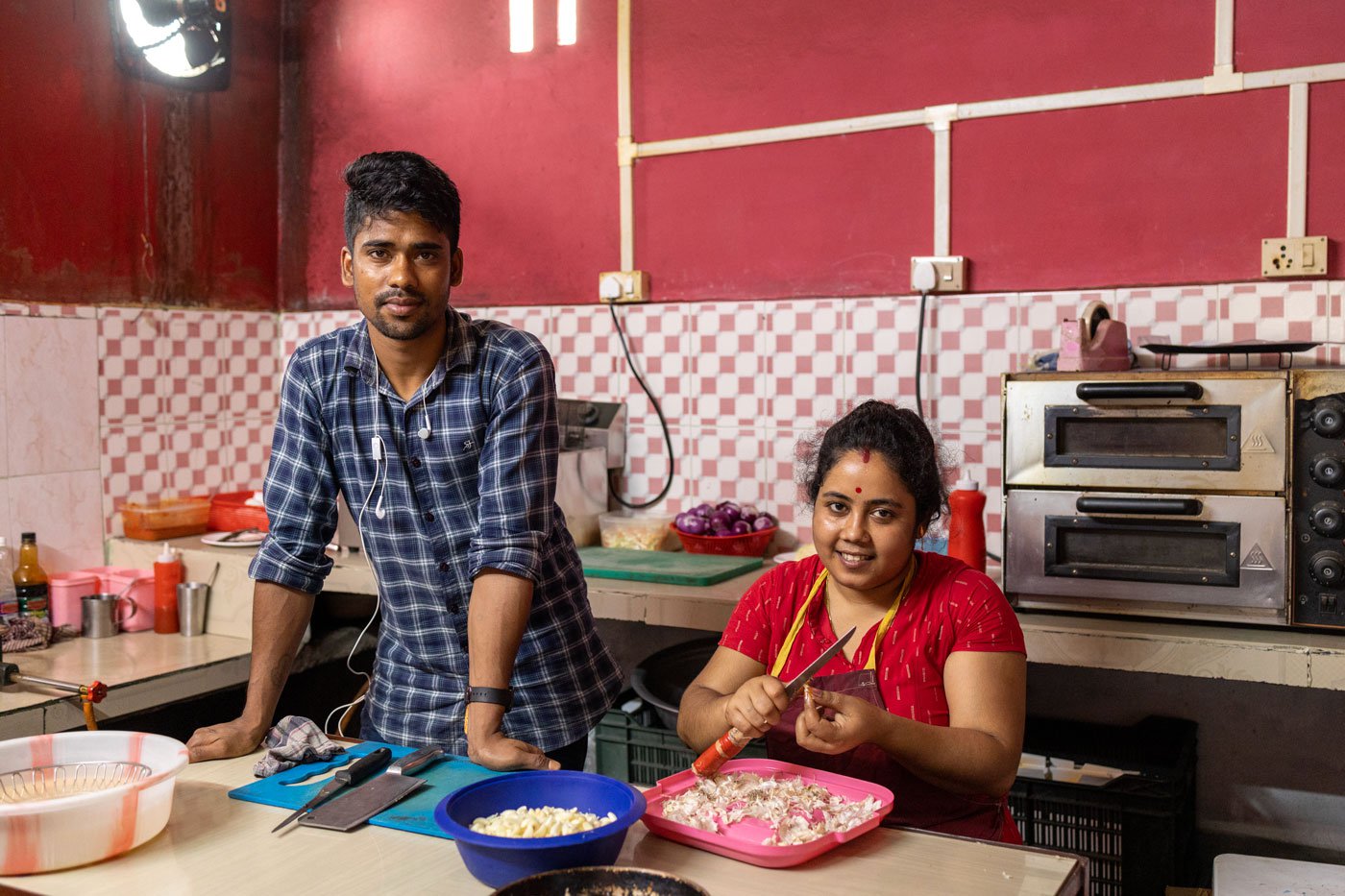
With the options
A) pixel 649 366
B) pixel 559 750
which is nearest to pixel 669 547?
pixel 649 366

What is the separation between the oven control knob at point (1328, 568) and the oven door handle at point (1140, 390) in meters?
0.41

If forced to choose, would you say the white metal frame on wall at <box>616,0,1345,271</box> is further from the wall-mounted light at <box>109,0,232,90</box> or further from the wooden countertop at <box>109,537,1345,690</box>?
the wall-mounted light at <box>109,0,232,90</box>

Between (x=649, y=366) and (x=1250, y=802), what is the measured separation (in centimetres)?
210

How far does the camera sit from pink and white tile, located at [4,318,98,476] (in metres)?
3.31

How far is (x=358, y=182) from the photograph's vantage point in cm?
188

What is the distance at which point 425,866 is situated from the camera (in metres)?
1.42

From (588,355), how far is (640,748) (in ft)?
4.45

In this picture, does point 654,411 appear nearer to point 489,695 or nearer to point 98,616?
point 98,616

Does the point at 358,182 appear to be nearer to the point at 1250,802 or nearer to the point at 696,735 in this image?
the point at 696,735

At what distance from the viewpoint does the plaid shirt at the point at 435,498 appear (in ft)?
6.46

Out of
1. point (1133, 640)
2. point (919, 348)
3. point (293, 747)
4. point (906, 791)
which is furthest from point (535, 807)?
point (919, 348)

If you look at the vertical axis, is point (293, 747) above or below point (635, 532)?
below

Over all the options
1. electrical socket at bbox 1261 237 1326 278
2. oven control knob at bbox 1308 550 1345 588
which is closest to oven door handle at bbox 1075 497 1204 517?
oven control knob at bbox 1308 550 1345 588

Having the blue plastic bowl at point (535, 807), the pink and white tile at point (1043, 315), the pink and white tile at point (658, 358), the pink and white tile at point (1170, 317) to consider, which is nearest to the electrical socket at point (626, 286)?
the pink and white tile at point (658, 358)
